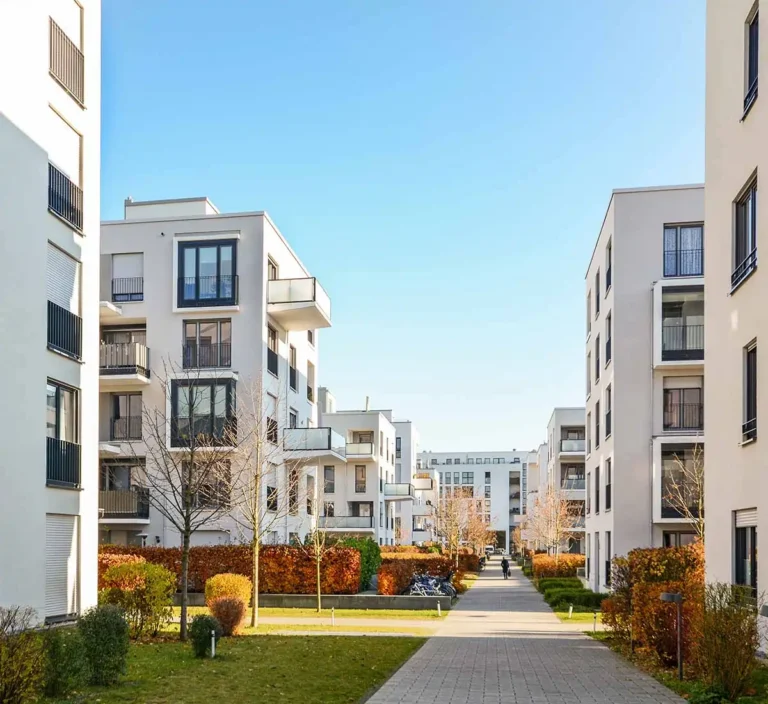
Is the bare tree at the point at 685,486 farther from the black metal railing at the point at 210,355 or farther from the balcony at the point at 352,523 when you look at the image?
the balcony at the point at 352,523

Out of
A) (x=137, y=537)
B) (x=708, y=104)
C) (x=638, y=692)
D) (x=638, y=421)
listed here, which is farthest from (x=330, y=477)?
(x=638, y=692)

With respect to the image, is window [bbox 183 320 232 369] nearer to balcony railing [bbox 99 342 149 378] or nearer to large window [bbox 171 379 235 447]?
large window [bbox 171 379 235 447]

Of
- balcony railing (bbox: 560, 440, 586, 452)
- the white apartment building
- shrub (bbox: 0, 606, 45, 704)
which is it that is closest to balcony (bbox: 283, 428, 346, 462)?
shrub (bbox: 0, 606, 45, 704)

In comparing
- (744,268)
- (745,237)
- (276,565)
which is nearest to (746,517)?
(744,268)

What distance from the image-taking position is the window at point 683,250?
31844 millimetres

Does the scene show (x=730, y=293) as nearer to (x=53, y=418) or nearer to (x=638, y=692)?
(x=638, y=692)

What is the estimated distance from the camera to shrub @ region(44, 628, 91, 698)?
11.1 metres

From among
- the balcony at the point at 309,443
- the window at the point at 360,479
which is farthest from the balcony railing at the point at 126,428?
the window at the point at 360,479

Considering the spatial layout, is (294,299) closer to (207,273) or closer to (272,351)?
(272,351)

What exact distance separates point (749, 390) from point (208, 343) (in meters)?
23.0

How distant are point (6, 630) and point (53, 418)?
1059cm

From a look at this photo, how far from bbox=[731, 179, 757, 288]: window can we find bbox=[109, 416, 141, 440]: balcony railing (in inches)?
970

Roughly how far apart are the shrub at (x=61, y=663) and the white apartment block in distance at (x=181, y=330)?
22.5m

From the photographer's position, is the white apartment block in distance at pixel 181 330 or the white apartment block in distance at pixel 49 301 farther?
the white apartment block in distance at pixel 181 330
